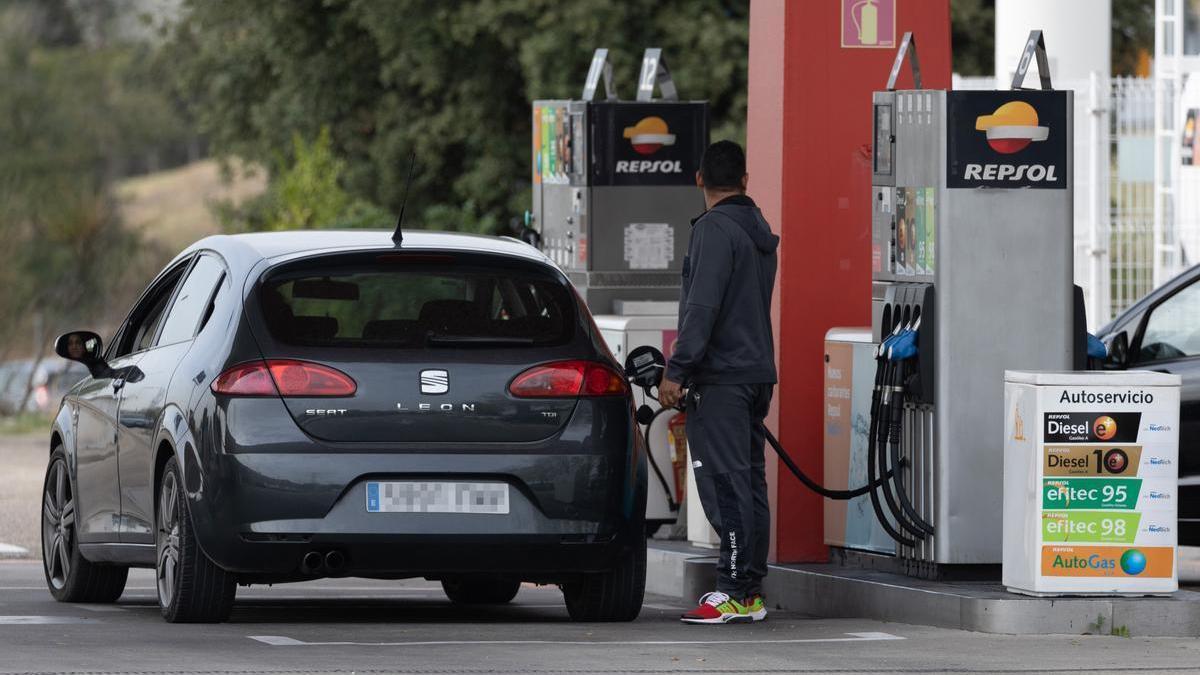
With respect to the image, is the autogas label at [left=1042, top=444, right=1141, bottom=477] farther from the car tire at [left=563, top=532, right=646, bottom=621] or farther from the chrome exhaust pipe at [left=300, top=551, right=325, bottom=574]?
the chrome exhaust pipe at [left=300, top=551, right=325, bottom=574]

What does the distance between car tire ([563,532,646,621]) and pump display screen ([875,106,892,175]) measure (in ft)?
6.22

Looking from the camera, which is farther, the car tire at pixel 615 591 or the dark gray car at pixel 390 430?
the car tire at pixel 615 591

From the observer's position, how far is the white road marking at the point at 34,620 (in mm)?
9086

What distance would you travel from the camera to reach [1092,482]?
867 cm

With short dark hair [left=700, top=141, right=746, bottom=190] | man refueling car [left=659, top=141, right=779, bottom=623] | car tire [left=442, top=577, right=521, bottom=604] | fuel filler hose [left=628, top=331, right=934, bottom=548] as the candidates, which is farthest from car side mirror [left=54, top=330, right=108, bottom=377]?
short dark hair [left=700, top=141, right=746, bottom=190]

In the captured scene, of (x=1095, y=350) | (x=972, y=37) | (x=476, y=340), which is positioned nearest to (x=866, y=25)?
(x=1095, y=350)

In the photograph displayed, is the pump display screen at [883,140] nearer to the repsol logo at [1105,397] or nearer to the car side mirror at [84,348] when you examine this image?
the repsol logo at [1105,397]

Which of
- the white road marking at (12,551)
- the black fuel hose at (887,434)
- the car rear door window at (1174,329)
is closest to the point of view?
the black fuel hose at (887,434)

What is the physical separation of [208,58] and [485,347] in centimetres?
3240

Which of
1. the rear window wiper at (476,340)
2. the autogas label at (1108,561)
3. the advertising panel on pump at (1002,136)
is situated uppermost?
the advertising panel on pump at (1002,136)

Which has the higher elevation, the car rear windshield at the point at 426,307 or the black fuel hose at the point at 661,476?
the car rear windshield at the point at 426,307

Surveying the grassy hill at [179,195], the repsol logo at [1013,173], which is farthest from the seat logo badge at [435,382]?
the grassy hill at [179,195]

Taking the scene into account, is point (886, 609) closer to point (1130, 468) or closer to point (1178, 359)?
point (1130, 468)

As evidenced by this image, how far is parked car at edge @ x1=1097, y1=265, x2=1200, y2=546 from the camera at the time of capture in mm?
11000
